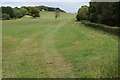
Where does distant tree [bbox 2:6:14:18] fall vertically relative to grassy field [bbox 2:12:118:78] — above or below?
above

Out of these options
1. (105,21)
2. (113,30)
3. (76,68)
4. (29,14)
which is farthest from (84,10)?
(76,68)

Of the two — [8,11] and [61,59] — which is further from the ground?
[8,11]

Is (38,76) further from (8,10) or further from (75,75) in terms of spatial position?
(8,10)

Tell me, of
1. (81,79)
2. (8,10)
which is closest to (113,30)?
(81,79)

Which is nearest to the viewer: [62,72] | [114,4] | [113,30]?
[62,72]

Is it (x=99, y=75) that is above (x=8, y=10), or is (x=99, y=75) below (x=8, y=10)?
below

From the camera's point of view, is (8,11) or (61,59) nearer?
(61,59)

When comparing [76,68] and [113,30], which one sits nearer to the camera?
[76,68]

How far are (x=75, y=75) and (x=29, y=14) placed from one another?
101 metres

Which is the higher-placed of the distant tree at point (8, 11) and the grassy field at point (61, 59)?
the distant tree at point (8, 11)

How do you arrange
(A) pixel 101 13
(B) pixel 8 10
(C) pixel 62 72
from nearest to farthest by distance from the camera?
(C) pixel 62 72 < (A) pixel 101 13 < (B) pixel 8 10

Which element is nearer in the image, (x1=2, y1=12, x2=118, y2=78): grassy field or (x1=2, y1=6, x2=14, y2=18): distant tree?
(x1=2, y1=12, x2=118, y2=78): grassy field

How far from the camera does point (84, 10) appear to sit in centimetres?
7750

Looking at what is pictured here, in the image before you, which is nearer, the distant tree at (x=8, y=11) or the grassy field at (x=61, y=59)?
the grassy field at (x=61, y=59)
